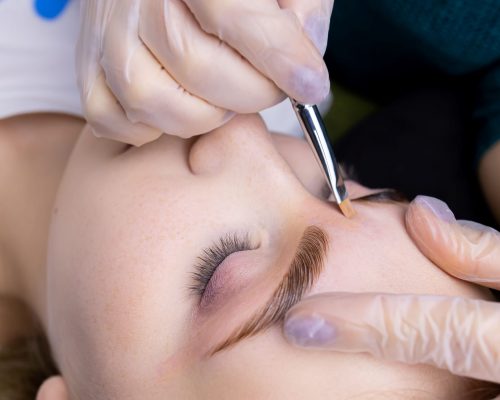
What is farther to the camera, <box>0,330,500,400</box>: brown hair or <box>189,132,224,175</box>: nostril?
<box>0,330,500,400</box>: brown hair

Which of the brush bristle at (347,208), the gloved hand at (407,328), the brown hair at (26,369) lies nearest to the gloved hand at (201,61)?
the brush bristle at (347,208)

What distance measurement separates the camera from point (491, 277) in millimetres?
757

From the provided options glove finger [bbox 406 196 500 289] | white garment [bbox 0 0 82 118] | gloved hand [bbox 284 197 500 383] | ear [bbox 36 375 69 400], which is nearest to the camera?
gloved hand [bbox 284 197 500 383]

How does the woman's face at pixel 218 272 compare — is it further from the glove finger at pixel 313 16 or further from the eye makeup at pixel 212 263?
the glove finger at pixel 313 16

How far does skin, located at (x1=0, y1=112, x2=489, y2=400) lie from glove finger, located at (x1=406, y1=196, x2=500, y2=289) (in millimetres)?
17

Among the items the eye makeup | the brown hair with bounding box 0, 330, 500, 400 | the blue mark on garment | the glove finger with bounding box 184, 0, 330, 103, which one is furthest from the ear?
the blue mark on garment

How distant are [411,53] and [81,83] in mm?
814

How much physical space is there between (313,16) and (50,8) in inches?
24.9

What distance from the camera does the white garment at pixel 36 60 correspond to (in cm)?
109

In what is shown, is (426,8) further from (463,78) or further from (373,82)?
(373,82)

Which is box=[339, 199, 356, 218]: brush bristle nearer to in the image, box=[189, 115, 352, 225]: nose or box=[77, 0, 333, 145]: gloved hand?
box=[189, 115, 352, 225]: nose

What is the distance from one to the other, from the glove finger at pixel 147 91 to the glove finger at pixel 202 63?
0.05ft

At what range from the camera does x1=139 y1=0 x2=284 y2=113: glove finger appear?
0.75 m

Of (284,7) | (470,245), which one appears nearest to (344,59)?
(284,7)
